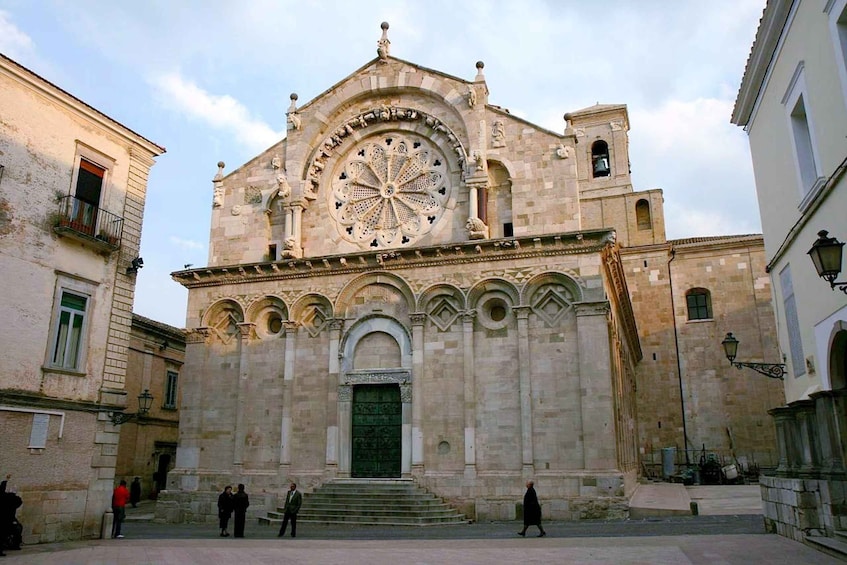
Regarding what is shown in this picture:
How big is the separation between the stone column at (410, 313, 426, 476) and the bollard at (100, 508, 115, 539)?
807 cm

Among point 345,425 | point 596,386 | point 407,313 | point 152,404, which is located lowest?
point 345,425

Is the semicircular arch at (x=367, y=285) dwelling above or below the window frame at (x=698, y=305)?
below

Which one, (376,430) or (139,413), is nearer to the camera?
(376,430)

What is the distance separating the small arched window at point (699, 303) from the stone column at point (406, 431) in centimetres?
2103

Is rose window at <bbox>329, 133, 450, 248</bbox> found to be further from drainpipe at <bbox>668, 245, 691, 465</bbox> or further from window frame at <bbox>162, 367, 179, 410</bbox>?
drainpipe at <bbox>668, 245, 691, 465</bbox>

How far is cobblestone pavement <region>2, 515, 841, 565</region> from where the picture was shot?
10.9 meters

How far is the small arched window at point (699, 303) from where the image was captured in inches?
1393

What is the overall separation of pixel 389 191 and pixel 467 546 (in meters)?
13.2

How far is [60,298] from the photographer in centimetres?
1571

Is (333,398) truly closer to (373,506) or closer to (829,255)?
(373,506)

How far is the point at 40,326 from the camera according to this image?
15.1 metres

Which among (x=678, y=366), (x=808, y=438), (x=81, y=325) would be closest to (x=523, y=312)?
(x=808, y=438)

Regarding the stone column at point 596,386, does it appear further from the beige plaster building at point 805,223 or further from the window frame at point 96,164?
the window frame at point 96,164

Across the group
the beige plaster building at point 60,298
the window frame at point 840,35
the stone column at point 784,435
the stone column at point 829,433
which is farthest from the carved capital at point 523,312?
the window frame at point 840,35
